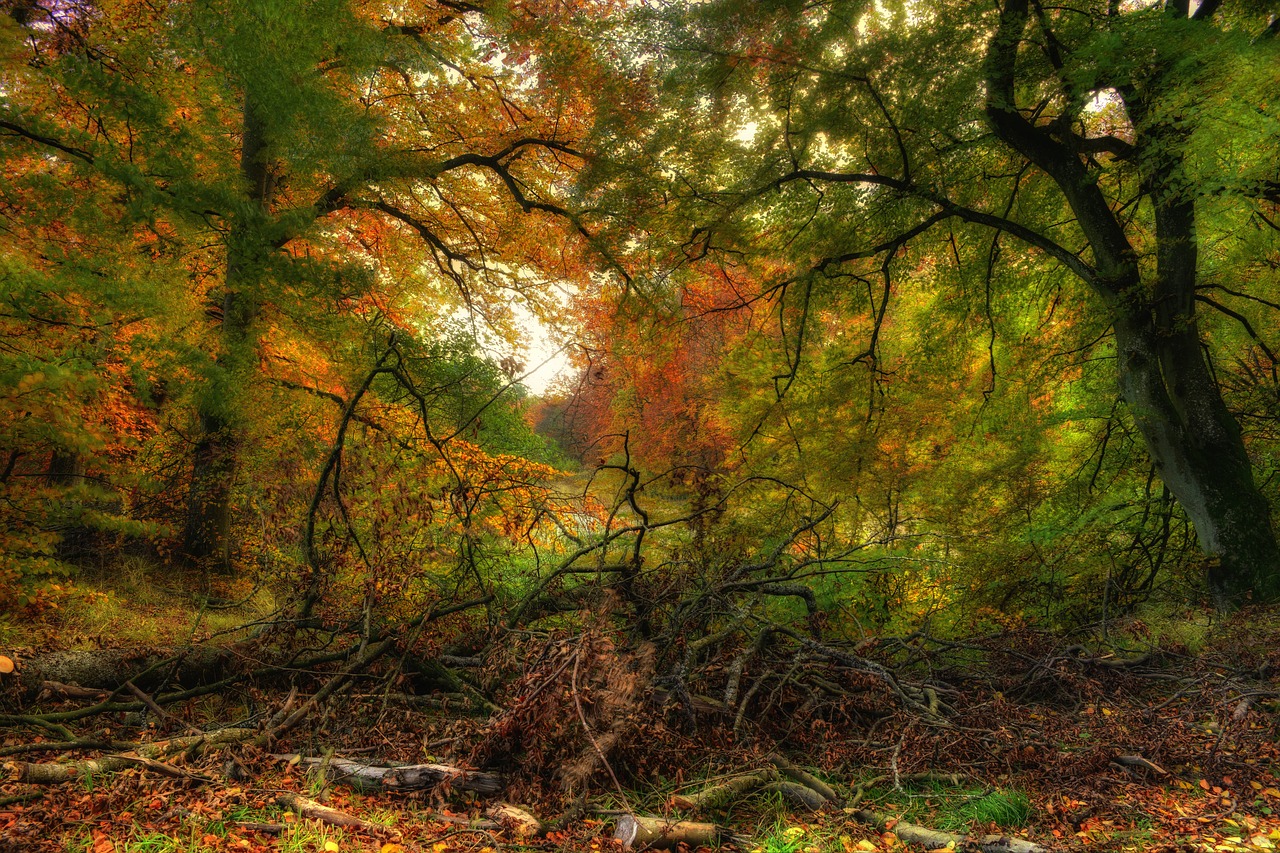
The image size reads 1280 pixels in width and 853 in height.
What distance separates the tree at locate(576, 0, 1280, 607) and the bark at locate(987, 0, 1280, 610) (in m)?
0.02

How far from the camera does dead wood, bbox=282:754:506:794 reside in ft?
11.0

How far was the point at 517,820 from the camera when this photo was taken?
120 inches

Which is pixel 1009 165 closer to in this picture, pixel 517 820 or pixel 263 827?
pixel 517 820

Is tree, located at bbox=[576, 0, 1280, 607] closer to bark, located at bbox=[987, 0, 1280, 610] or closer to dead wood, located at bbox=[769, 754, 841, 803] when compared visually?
bark, located at bbox=[987, 0, 1280, 610]

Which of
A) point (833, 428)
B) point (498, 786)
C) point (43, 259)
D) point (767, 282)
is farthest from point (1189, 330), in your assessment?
point (43, 259)

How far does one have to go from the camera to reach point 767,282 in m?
9.68

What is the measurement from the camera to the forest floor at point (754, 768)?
2.91 meters

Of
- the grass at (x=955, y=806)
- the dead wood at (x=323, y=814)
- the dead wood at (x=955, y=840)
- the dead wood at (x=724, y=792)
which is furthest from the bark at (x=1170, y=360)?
the dead wood at (x=323, y=814)

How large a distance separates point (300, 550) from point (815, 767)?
14.1 ft

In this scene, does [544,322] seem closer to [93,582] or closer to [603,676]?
[93,582]

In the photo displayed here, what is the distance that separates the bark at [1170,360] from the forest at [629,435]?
45 mm

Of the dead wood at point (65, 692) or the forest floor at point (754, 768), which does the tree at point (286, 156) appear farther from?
the forest floor at point (754, 768)

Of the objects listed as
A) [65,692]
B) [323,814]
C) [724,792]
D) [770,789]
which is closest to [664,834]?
[724,792]

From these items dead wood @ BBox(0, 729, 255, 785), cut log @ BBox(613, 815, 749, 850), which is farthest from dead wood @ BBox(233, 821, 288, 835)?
cut log @ BBox(613, 815, 749, 850)
